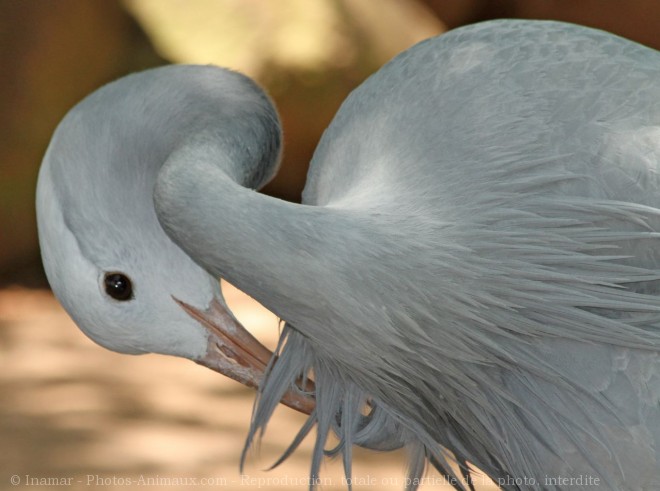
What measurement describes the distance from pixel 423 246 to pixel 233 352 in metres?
0.46

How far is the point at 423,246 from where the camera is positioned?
123 cm

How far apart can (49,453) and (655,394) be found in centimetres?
187

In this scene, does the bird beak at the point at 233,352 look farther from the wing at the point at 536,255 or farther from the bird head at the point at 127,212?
the wing at the point at 536,255

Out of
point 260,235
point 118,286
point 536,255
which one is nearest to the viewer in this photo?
point 260,235

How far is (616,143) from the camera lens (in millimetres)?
1305

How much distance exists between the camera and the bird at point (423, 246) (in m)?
1.22

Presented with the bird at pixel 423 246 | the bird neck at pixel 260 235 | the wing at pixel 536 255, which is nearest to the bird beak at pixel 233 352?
the bird at pixel 423 246

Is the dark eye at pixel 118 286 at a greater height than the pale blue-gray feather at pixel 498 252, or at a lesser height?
lesser

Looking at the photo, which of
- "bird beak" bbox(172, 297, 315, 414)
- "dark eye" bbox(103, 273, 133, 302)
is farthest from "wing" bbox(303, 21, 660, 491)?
"dark eye" bbox(103, 273, 133, 302)

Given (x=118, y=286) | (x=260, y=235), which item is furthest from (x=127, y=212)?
(x=260, y=235)

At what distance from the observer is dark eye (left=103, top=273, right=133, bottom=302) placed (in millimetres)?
1483

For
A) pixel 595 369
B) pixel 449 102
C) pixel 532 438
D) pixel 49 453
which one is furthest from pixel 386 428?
pixel 49 453

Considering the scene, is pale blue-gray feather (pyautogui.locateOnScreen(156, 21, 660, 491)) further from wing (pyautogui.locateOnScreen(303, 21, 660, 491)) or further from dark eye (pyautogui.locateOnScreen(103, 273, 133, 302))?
dark eye (pyautogui.locateOnScreen(103, 273, 133, 302))

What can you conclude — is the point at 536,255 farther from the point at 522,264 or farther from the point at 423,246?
the point at 423,246
